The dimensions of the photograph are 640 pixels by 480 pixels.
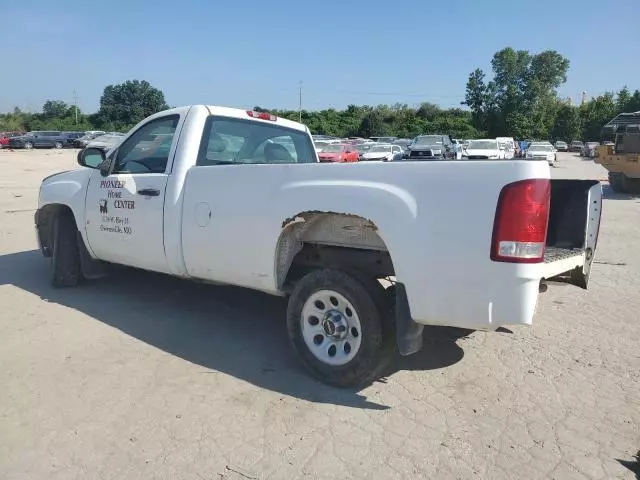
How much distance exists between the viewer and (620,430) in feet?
10.5

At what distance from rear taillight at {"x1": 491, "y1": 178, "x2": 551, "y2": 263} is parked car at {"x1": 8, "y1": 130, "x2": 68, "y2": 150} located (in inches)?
2106

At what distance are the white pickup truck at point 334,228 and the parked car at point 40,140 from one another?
4920 cm

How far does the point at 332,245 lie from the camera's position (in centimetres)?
395

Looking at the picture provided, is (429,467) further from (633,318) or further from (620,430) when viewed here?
(633,318)

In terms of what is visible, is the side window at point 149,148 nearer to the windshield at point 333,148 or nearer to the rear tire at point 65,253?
the rear tire at point 65,253

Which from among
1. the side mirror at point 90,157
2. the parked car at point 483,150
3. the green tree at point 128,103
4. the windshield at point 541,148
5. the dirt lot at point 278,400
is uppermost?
the green tree at point 128,103

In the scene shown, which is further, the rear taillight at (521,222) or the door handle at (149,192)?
the door handle at (149,192)

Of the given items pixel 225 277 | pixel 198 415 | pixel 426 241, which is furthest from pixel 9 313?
pixel 426 241

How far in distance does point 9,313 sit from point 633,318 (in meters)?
5.95

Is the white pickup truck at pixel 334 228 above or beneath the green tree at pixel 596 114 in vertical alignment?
beneath

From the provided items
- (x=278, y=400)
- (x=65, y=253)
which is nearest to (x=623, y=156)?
(x=65, y=253)

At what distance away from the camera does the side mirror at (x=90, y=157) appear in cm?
545

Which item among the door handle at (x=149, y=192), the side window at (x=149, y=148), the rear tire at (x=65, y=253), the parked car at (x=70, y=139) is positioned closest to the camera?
the door handle at (x=149, y=192)

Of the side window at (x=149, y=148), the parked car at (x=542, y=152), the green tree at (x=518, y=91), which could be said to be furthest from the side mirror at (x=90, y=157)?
the green tree at (x=518, y=91)
